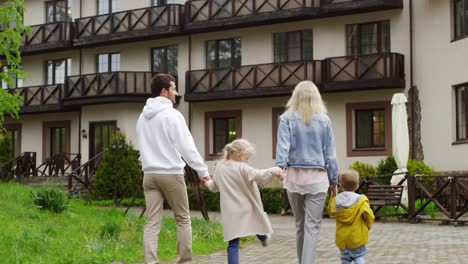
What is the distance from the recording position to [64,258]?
9594 mm

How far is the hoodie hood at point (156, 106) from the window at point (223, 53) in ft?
79.8

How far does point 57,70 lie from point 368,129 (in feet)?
57.4

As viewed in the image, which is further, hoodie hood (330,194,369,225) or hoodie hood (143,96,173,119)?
hoodie hood (143,96,173,119)

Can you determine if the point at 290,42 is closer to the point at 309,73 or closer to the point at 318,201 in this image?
the point at 309,73

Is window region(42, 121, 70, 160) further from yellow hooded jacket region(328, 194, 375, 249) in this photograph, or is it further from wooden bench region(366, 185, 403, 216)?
yellow hooded jacket region(328, 194, 375, 249)

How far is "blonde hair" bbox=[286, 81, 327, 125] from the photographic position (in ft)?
28.0

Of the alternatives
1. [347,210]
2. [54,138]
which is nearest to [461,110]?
[347,210]

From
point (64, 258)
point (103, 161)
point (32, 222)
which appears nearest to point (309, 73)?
point (103, 161)

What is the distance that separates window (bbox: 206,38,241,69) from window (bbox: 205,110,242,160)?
2.15 meters

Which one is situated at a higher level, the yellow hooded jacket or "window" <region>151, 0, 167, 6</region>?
"window" <region>151, 0, 167, 6</region>

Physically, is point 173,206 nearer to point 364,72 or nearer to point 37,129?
point 364,72

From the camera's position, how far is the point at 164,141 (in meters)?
8.72

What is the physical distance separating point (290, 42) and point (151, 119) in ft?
77.0

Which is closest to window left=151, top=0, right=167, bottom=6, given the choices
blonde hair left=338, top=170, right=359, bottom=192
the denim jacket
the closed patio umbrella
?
the closed patio umbrella
